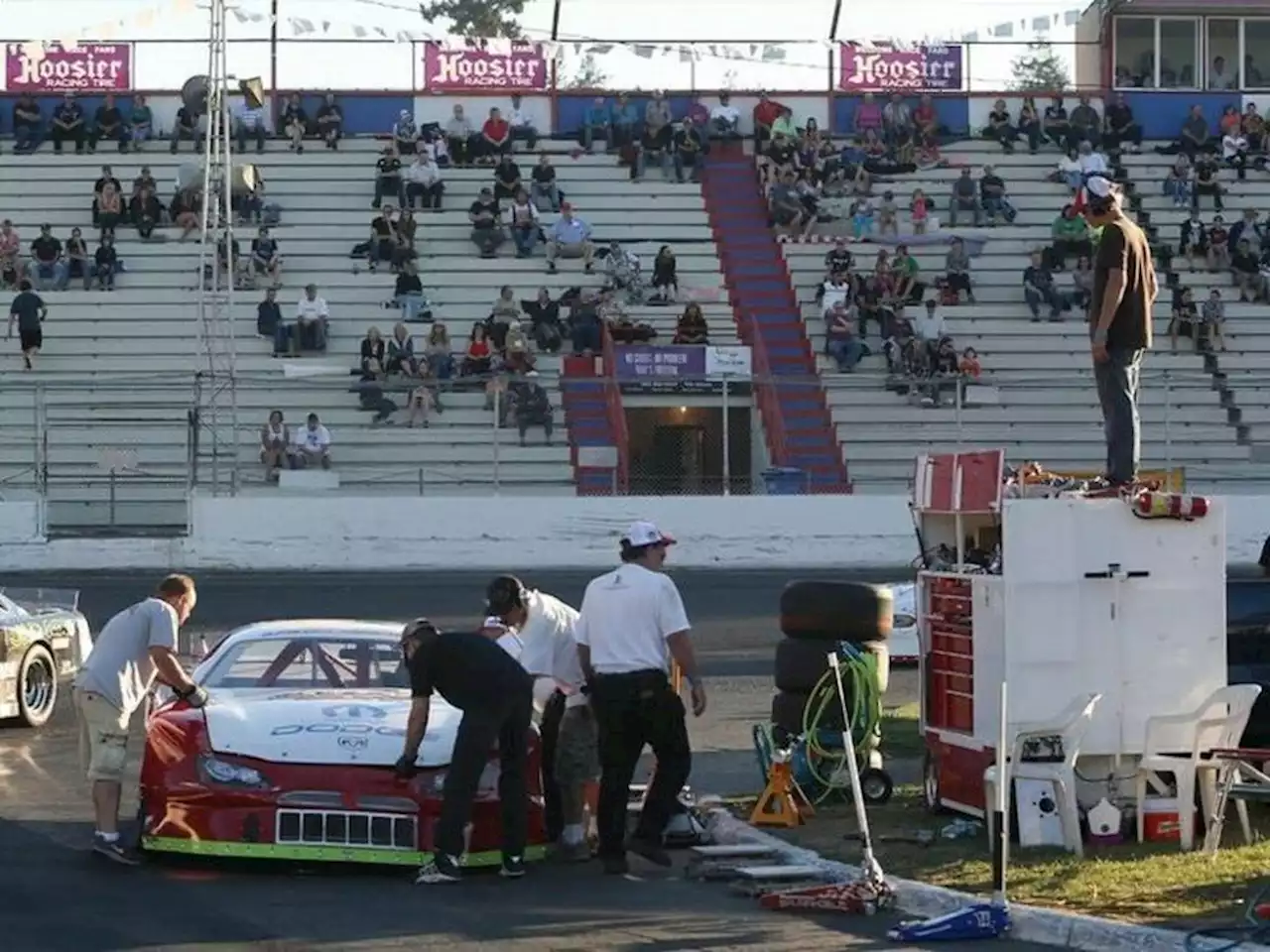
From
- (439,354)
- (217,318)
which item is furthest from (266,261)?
(439,354)

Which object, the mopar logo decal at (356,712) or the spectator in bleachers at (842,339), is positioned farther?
the spectator in bleachers at (842,339)

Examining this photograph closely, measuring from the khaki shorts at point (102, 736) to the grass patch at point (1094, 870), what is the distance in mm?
3404

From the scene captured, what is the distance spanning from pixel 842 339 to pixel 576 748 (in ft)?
81.0

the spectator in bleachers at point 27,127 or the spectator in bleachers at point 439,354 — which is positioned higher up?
the spectator in bleachers at point 27,127

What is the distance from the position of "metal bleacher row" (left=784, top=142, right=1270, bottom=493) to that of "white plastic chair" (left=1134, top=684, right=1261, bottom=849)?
20969 mm

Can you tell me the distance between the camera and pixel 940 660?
503 inches

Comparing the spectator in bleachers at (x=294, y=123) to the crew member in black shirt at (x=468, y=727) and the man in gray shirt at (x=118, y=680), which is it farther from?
the crew member in black shirt at (x=468, y=727)

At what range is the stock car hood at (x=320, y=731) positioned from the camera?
37.0 feet

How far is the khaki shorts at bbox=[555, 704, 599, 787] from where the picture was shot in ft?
40.0

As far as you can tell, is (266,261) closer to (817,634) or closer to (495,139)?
(495,139)

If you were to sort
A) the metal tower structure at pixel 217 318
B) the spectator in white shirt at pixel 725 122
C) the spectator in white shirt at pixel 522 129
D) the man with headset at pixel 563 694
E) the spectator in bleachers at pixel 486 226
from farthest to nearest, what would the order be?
the spectator in white shirt at pixel 725 122 < the spectator in white shirt at pixel 522 129 < the spectator in bleachers at pixel 486 226 < the metal tower structure at pixel 217 318 < the man with headset at pixel 563 694

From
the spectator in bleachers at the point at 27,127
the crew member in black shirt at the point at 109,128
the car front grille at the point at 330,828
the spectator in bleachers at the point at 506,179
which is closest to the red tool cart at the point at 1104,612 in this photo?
the car front grille at the point at 330,828

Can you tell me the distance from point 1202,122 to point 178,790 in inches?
1439

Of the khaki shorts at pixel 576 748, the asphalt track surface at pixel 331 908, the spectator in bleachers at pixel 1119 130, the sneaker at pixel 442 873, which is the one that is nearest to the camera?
the asphalt track surface at pixel 331 908
